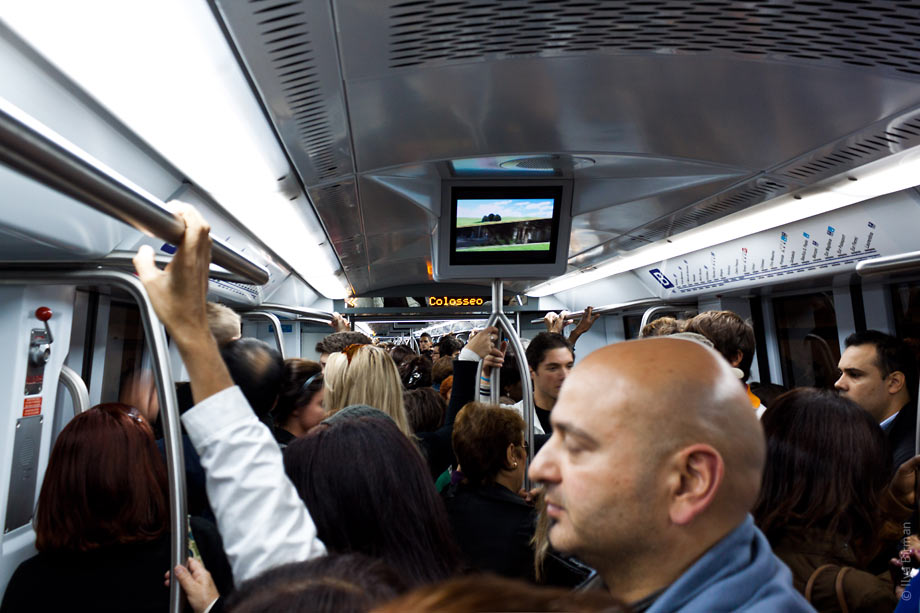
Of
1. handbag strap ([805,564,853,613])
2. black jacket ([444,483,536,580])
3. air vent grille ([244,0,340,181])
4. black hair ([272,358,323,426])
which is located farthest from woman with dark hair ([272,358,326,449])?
handbag strap ([805,564,853,613])

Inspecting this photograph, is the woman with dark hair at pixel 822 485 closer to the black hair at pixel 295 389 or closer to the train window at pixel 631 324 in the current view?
the black hair at pixel 295 389

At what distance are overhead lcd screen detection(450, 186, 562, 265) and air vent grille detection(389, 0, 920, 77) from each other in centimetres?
168

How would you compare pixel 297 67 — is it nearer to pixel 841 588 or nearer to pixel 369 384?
pixel 369 384

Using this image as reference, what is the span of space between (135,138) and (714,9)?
2200mm

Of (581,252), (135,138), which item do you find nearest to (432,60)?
(135,138)

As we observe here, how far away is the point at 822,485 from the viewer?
1.93 metres

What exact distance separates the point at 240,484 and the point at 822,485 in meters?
1.62

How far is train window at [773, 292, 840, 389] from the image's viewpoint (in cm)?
661

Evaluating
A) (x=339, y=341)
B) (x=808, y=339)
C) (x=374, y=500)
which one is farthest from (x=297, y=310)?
(x=808, y=339)

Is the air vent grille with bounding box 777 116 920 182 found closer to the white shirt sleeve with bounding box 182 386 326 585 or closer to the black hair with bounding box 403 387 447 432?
the black hair with bounding box 403 387 447 432

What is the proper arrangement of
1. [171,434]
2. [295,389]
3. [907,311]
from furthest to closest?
1. [907,311]
2. [295,389]
3. [171,434]

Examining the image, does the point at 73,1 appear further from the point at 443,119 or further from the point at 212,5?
the point at 443,119

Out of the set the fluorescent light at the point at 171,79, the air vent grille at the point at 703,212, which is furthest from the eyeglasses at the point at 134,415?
the air vent grille at the point at 703,212

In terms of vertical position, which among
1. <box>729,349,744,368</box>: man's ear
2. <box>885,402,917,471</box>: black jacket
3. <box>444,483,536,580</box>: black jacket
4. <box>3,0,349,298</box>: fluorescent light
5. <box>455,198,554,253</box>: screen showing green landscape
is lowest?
<box>444,483,536,580</box>: black jacket
